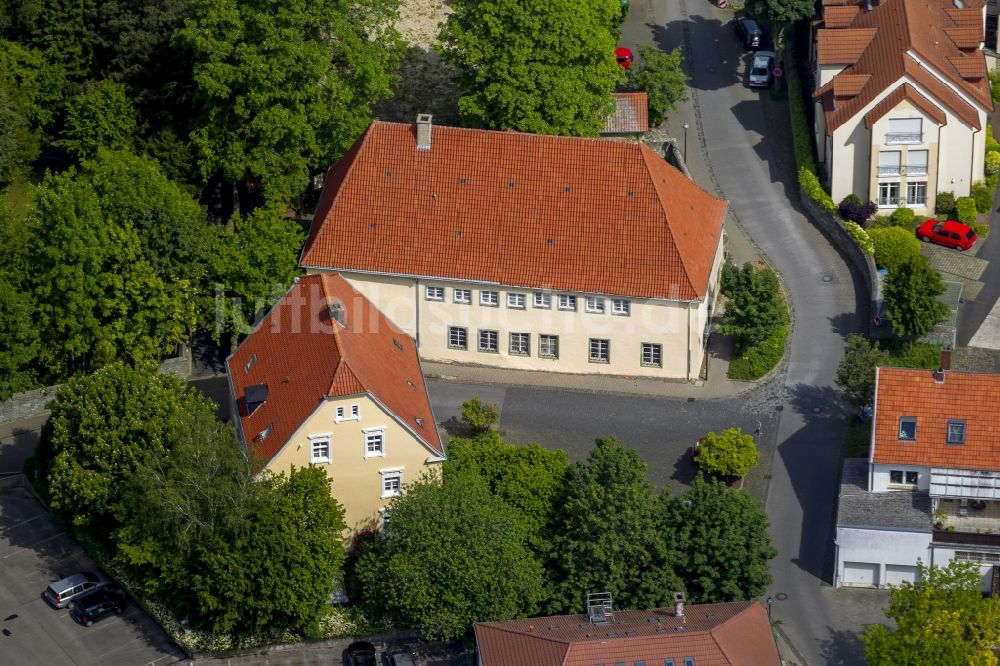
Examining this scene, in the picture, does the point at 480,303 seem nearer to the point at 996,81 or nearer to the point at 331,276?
the point at 331,276

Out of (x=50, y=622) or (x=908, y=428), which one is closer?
(x=908, y=428)

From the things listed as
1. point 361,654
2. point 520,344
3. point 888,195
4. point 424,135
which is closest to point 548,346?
point 520,344

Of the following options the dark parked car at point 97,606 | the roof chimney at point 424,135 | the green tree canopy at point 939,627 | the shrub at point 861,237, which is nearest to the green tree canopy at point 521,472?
the green tree canopy at point 939,627

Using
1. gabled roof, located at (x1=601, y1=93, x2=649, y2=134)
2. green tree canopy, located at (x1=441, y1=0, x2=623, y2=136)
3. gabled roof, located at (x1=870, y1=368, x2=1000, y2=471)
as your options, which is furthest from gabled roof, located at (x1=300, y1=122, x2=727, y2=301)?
gabled roof, located at (x1=870, y1=368, x2=1000, y2=471)

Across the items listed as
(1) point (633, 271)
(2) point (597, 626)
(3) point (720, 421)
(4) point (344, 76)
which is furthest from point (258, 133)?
(2) point (597, 626)

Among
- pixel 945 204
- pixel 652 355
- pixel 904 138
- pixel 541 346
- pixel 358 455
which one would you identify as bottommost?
Answer: pixel 358 455

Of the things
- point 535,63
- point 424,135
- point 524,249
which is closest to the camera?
point 524,249

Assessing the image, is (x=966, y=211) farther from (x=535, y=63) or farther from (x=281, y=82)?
(x=281, y=82)

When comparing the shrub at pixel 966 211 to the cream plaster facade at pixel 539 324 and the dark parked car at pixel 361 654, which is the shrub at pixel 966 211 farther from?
the dark parked car at pixel 361 654
